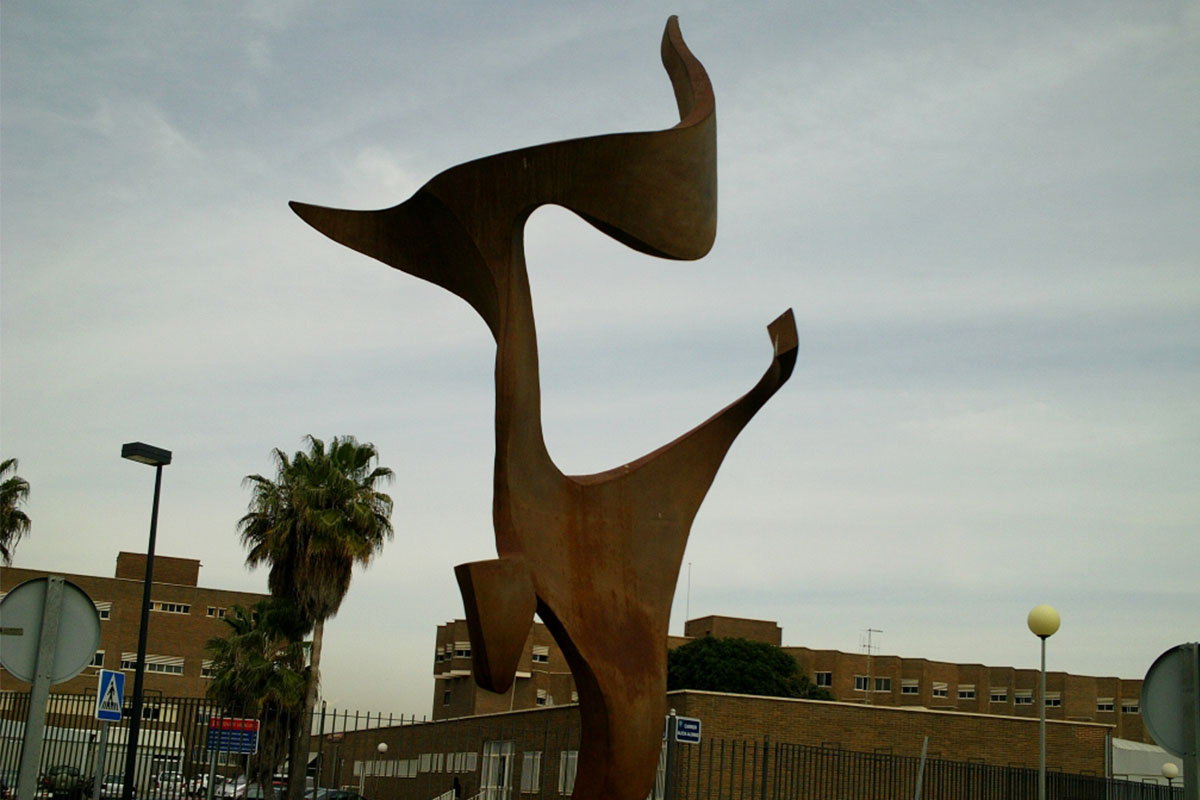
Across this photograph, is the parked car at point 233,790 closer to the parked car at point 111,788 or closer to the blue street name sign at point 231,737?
the parked car at point 111,788

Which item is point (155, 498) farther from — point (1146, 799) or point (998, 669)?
point (998, 669)

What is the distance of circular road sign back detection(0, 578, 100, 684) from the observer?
642 cm

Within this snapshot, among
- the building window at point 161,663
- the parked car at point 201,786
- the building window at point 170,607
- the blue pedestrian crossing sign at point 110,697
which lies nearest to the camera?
the blue pedestrian crossing sign at point 110,697

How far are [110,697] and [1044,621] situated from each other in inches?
419

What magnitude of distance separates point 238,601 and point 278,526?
38066 millimetres

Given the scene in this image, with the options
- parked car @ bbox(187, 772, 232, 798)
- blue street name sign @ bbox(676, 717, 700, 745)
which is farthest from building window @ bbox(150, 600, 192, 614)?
blue street name sign @ bbox(676, 717, 700, 745)

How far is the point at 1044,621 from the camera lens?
14.8 m

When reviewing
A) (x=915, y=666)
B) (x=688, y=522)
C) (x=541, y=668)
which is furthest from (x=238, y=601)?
(x=688, y=522)

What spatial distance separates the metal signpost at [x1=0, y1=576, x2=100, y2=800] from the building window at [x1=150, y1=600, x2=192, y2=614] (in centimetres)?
5895

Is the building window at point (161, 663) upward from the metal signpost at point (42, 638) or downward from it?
downward

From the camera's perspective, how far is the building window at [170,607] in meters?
62.3

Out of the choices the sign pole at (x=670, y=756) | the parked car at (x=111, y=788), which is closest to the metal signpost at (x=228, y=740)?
the sign pole at (x=670, y=756)

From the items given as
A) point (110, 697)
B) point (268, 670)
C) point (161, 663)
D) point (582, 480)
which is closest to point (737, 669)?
point (161, 663)

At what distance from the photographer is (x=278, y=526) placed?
28188mm
